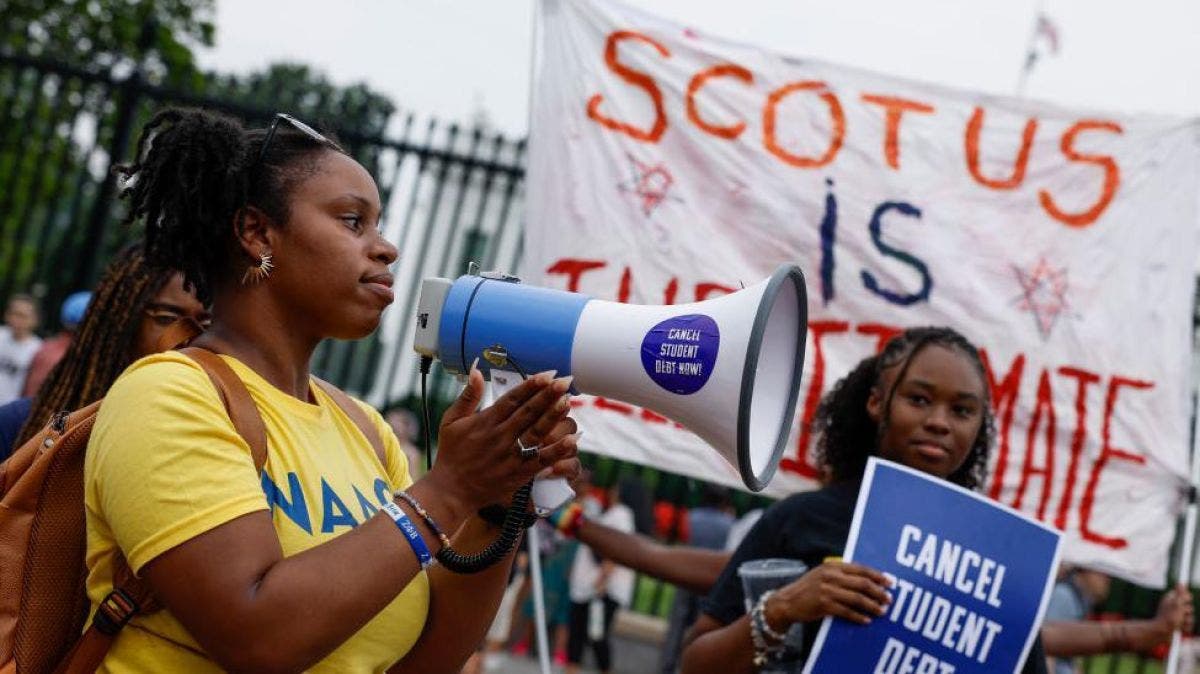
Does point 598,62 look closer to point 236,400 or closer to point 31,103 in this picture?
point 236,400

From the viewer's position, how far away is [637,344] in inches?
70.2

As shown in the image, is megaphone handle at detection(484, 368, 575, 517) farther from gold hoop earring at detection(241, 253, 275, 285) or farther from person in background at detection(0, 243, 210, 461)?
person in background at detection(0, 243, 210, 461)

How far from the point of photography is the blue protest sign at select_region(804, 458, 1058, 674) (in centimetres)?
232

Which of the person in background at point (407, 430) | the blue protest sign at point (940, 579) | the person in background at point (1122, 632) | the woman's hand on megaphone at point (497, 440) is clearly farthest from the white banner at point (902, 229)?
the person in background at point (407, 430)

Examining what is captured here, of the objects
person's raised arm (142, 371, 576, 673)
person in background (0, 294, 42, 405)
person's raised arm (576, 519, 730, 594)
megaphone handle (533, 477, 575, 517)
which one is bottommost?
person in background (0, 294, 42, 405)

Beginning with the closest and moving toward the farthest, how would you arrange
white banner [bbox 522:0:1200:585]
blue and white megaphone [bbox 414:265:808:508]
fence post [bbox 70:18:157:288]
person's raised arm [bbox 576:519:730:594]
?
blue and white megaphone [bbox 414:265:808:508] < person's raised arm [bbox 576:519:730:594] < white banner [bbox 522:0:1200:585] < fence post [bbox 70:18:157:288]

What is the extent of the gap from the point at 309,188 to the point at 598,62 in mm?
2706

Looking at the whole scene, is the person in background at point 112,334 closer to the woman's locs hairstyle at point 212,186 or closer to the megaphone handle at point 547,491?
the woman's locs hairstyle at point 212,186

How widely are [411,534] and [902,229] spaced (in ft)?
9.94

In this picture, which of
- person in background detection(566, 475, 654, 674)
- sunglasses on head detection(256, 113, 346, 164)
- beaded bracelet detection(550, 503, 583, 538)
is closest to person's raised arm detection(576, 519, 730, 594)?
beaded bracelet detection(550, 503, 583, 538)

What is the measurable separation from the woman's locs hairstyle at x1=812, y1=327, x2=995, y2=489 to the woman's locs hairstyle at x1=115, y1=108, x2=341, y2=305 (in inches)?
56.2

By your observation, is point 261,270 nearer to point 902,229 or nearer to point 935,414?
point 935,414

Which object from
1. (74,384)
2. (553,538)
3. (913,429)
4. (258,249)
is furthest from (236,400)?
(553,538)

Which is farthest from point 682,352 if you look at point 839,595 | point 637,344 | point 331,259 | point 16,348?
point 16,348
